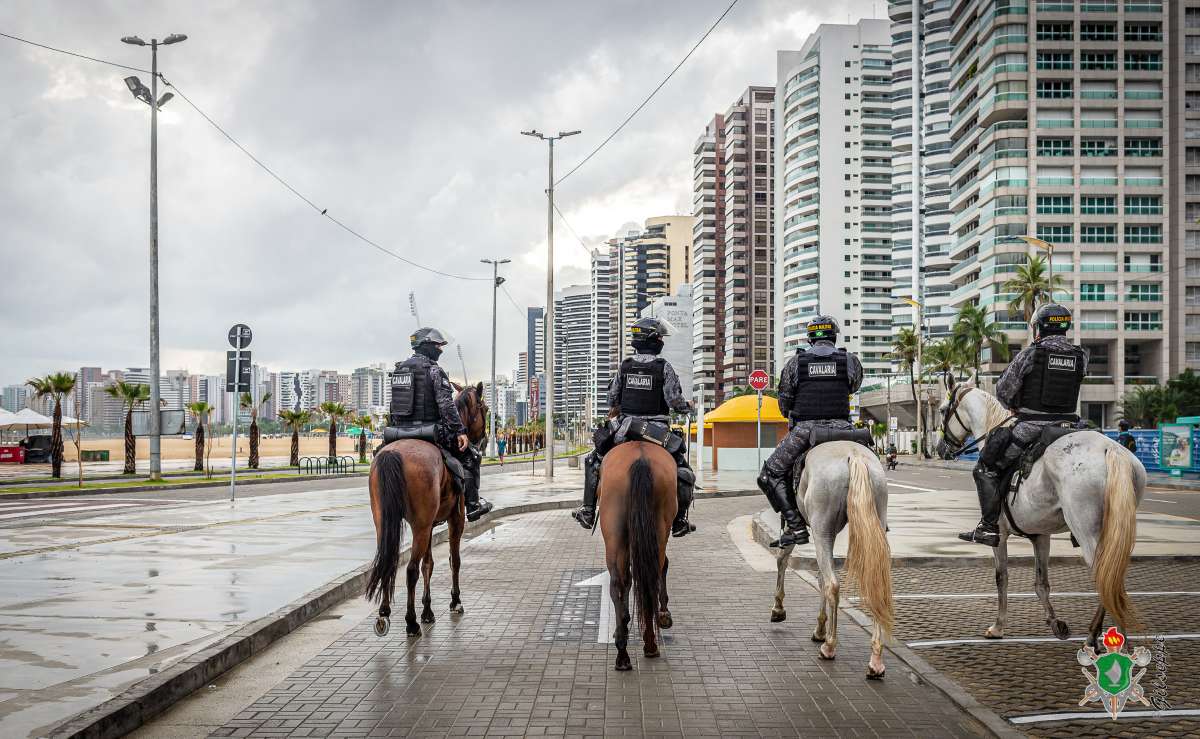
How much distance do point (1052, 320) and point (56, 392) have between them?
129ft

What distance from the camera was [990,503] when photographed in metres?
7.70

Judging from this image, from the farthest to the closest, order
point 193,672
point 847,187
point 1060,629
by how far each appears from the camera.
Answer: point 847,187 → point 1060,629 → point 193,672

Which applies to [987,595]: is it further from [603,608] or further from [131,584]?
[131,584]

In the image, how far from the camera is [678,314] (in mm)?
141750

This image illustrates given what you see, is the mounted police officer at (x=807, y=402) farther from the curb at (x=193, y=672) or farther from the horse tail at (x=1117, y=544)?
the curb at (x=193, y=672)

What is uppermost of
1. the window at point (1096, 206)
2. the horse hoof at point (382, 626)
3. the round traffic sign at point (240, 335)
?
the window at point (1096, 206)

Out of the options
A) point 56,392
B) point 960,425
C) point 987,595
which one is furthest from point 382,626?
point 56,392

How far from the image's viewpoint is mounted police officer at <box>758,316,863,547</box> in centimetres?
760

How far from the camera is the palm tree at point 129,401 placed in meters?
36.2

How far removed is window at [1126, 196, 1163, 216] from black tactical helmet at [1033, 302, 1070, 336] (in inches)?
3254

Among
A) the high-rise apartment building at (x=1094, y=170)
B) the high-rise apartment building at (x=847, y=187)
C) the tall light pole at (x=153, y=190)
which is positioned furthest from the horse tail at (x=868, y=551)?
the high-rise apartment building at (x=847, y=187)

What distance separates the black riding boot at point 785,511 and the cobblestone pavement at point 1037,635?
122cm

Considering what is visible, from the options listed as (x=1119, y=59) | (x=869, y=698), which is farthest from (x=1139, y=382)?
(x=869, y=698)

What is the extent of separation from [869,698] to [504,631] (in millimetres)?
3250
